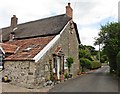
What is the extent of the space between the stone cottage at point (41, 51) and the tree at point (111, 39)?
4269 millimetres

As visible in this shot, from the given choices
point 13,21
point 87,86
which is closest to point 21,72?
point 87,86

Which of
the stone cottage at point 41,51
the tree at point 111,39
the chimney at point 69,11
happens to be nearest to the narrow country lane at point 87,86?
the stone cottage at point 41,51

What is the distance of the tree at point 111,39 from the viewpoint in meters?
24.7

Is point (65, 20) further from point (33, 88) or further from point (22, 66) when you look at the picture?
point (33, 88)

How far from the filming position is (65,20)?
22.8 meters

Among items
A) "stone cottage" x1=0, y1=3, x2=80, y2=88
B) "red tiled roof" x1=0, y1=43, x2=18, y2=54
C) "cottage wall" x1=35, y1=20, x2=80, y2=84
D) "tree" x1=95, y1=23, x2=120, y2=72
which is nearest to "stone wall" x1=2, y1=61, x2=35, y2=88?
"stone cottage" x1=0, y1=3, x2=80, y2=88

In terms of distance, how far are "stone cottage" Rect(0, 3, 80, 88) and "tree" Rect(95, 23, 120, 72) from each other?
14.0 feet

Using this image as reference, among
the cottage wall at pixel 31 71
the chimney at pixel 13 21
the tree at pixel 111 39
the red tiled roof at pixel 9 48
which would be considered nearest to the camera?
the cottage wall at pixel 31 71

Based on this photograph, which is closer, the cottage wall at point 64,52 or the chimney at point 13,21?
the cottage wall at point 64,52

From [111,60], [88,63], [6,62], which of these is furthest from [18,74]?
[88,63]

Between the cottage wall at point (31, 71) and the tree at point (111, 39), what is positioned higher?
the tree at point (111, 39)

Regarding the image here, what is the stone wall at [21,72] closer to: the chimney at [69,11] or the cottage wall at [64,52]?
the cottage wall at [64,52]

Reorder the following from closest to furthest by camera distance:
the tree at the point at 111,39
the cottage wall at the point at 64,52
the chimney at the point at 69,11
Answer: the cottage wall at the point at 64,52
the chimney at the point at 69,11
the tree at the point at 111,39

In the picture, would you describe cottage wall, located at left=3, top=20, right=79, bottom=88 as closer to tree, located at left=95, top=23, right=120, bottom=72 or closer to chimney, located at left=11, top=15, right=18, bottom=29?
tree, located at left=95, top=23, right=120, bottom=72
